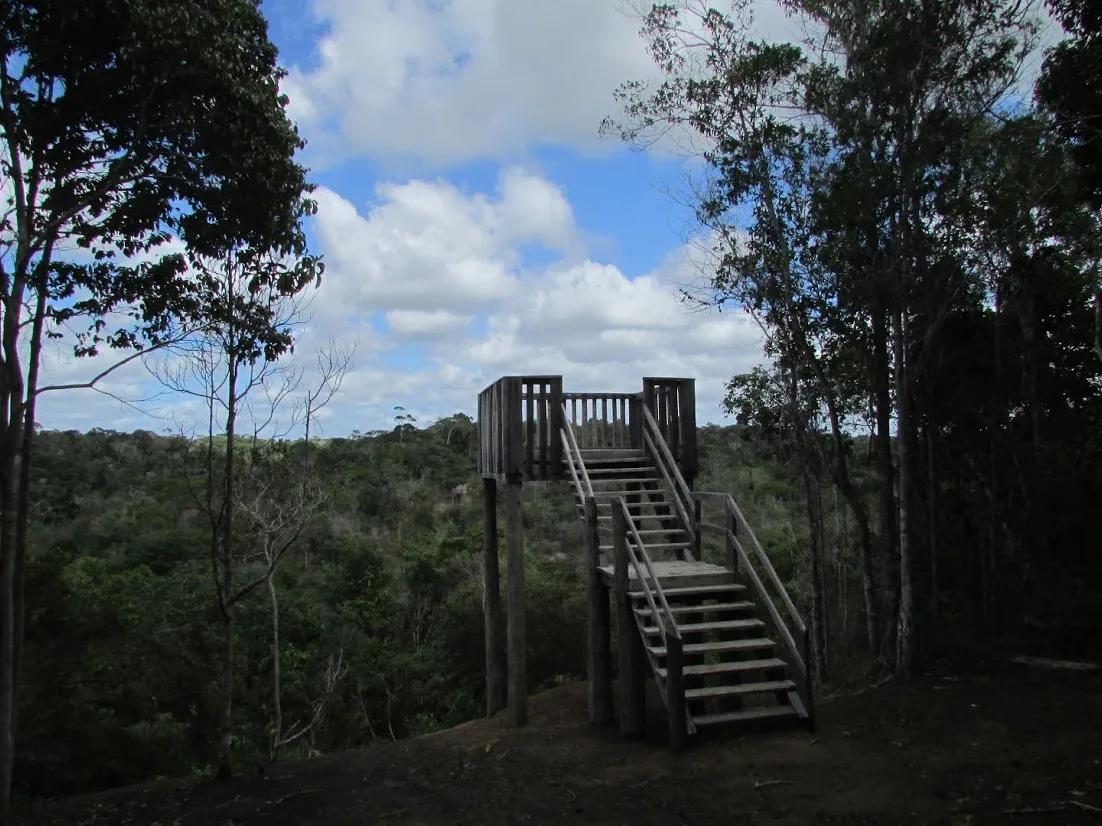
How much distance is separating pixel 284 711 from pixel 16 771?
829cm

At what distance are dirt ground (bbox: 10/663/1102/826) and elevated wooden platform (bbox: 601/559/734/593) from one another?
5.02ft

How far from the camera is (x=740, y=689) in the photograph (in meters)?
Result: 7.29

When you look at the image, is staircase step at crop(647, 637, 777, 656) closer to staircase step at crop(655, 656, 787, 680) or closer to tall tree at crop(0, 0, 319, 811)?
staircase step at crop(655, 656, 787, 680)

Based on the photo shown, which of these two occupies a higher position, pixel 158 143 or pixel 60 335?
pixel 158 143

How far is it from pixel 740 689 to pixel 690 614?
1401 millimetres

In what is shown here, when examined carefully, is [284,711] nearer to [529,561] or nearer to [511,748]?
[529,561]

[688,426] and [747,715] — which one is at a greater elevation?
[688,426]

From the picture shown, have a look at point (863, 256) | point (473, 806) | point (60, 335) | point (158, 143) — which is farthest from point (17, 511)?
point (863, 256)

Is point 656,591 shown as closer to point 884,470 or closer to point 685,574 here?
point 685,574

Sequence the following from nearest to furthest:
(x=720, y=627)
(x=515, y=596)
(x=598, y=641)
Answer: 1. (x=720, y=627)
2. (x=598, y=641)
3. (x=515, y=596)

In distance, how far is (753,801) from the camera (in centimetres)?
572

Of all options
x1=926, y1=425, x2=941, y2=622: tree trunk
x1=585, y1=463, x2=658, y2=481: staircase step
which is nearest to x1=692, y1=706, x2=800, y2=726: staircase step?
x1=585, y1=463, x2=658, y2=481: staircase step

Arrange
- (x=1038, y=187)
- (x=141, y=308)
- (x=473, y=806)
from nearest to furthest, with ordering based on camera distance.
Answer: (x=473, y=806) < (x=141, y=308) < (x=1038, y=187)

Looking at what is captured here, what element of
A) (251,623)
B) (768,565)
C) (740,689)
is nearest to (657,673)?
(740,689)
